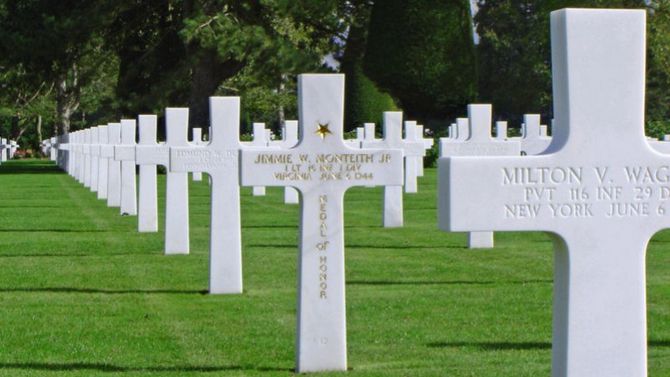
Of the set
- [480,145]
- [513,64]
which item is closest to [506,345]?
[480,145]

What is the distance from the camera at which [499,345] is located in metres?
9.62

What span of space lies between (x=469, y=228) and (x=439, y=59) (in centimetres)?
4150

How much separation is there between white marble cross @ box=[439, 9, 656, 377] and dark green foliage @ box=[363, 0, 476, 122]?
133ft

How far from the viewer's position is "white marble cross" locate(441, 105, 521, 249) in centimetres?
1558

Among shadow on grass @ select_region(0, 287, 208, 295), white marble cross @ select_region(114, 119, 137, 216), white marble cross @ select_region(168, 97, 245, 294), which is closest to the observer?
white marble cross @ select_region(168, 97, 245, 294)

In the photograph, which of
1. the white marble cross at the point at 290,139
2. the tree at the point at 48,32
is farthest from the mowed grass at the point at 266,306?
the tree at the point at 48,32

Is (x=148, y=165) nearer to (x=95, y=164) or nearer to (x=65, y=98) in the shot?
(x=95, y=164)

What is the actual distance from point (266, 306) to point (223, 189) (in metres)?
0.92

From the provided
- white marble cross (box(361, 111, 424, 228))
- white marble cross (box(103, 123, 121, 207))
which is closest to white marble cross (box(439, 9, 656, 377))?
white marble cross (box(361, 111, 424, 228))

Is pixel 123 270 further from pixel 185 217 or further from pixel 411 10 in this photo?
pixel 411 10

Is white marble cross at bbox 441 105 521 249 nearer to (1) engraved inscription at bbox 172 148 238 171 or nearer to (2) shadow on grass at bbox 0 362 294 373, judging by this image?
(1) engraved inscription at bbox 172 148 238 171

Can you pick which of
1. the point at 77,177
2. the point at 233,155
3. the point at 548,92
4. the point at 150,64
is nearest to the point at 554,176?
the point at 233,155

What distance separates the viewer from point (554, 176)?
543 cm

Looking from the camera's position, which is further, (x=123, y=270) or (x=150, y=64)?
(x=150, y=64)
